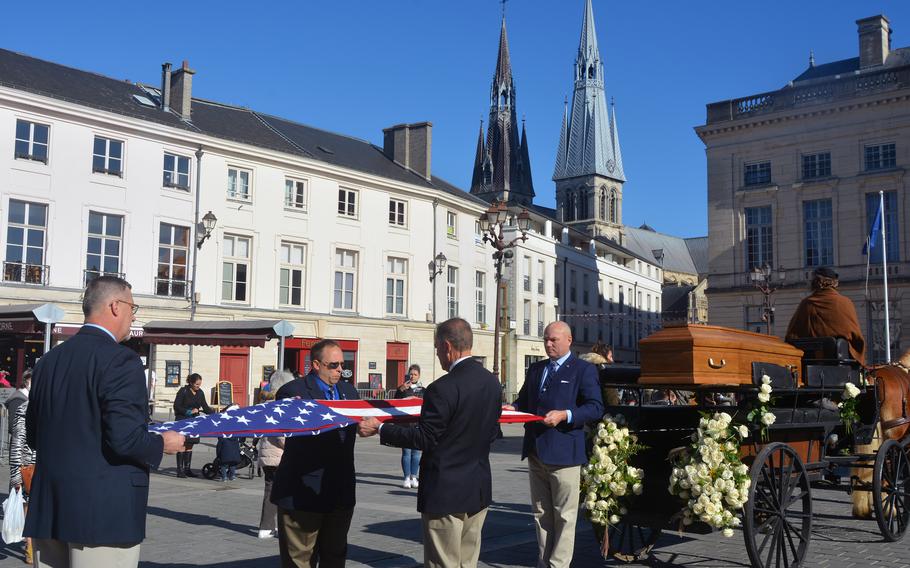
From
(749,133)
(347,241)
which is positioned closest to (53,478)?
(347,241)

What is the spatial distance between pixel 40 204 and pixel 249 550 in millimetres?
25859

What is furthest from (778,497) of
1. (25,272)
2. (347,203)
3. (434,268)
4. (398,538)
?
(434,268)

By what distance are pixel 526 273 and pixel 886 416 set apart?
47.6 metres

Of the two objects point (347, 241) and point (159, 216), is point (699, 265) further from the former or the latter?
point (159, 216)

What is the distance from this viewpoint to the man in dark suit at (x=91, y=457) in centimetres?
389

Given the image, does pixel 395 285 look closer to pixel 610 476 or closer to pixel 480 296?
pixel 480 296

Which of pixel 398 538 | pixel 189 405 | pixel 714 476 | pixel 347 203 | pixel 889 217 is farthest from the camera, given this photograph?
pixel 889 217

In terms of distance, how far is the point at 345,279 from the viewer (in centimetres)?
3975

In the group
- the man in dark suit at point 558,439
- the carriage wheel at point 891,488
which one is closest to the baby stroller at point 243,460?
the man in dark suit at point 558,439

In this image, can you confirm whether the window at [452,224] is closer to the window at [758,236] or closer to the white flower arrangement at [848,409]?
the window at [758,236]

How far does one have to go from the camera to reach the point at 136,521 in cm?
399

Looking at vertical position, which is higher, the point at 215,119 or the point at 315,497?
the point at 215,119

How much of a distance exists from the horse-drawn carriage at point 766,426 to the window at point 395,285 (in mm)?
32532

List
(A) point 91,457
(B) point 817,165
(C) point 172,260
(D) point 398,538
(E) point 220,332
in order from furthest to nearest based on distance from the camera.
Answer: (B) point 817,165, (C) point 172,260, (E) point 220,332, (D) point 398,538, (A) point 91,457
